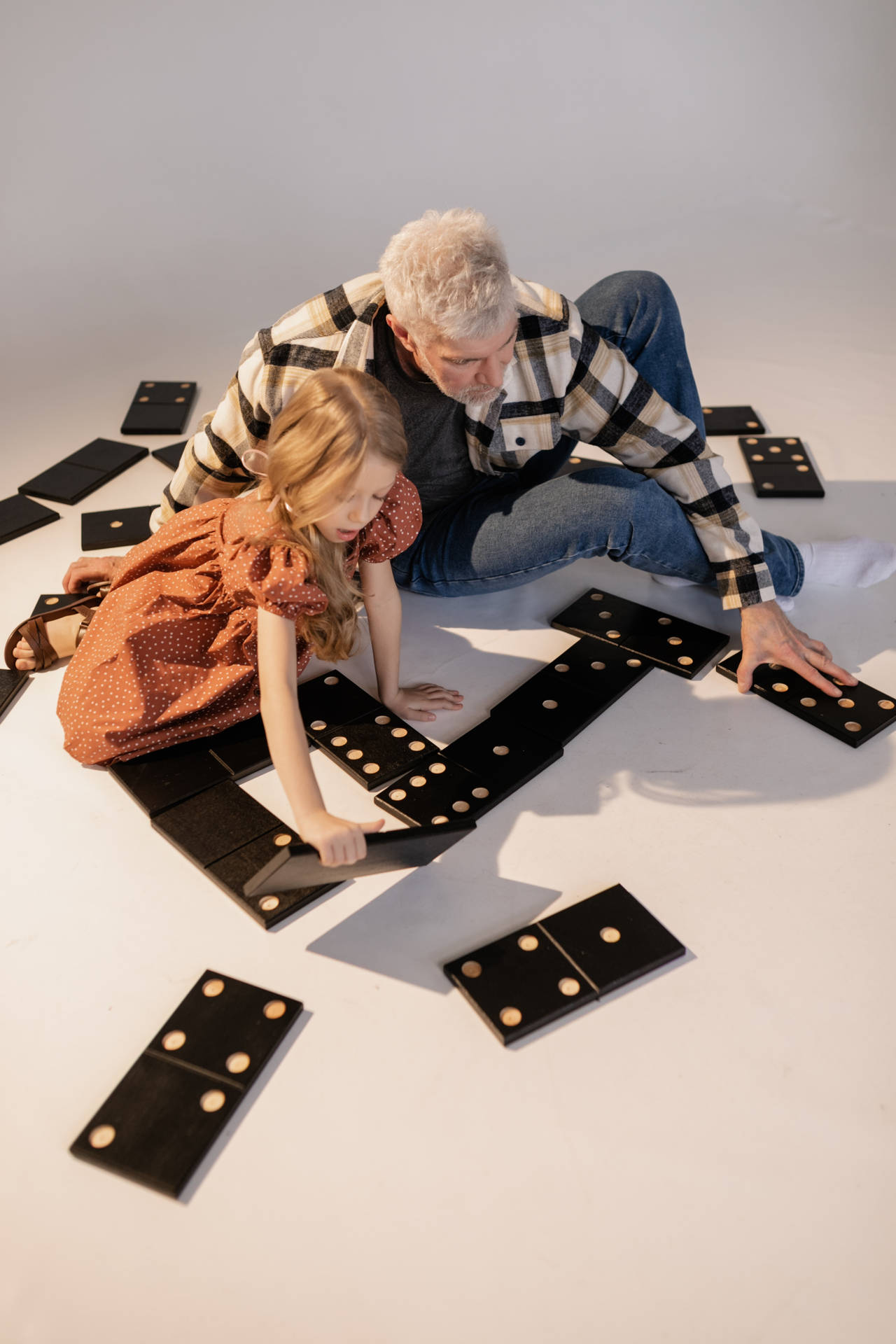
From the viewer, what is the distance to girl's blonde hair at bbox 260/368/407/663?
1.94 meters

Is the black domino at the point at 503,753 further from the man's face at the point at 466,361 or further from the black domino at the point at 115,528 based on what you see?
the black domino at the point at 115,528

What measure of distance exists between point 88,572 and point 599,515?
132 cm

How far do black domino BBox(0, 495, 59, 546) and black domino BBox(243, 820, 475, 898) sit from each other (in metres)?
1.87

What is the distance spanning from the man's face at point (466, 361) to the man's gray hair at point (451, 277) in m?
0.02

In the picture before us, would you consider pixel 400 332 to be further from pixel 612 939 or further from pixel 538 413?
pixel 612 939

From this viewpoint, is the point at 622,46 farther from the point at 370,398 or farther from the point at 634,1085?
the point at 634,1085

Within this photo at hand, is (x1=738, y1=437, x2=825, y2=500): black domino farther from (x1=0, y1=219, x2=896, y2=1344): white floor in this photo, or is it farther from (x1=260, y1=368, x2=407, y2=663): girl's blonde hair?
(x1=260, y1=368, x2=407, y2=663): girl's blonde hair

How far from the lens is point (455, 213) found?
6.91 feet

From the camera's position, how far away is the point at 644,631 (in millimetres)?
2830

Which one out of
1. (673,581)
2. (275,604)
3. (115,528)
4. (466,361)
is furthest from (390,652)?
(115,528)

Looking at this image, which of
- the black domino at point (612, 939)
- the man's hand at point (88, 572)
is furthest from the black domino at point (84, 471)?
the black domino at point (612, 939)

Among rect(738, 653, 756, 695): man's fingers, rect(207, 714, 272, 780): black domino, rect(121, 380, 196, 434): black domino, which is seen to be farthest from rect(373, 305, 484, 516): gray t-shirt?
rect(121, 380, 196, 434): black domino

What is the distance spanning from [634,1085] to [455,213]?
168 centimetres

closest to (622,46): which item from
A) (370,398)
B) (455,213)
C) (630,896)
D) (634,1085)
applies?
(455,213)
